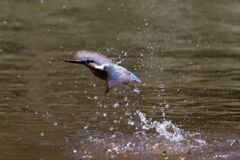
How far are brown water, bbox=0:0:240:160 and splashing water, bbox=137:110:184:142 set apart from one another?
1 centimetres

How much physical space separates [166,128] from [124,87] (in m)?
2.20

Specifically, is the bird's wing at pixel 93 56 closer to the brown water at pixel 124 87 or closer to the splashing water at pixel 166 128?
the brown water at pixel 124 87

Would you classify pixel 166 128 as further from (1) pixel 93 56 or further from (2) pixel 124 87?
(2) pixel 124 87

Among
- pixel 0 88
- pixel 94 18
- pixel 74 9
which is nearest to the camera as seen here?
Result: pixel 0 88

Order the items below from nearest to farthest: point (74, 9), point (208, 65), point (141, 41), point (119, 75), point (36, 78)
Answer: point (119, 75) → point (36, 78) → point (208, 65) → point (141, 41) → point (74, 9)

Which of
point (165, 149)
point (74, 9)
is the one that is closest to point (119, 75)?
point (165, 149)

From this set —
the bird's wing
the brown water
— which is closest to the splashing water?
the brown water

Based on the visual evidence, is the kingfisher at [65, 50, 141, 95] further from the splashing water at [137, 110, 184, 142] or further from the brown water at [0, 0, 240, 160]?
the splashing water at [137, 110, 184, 142]

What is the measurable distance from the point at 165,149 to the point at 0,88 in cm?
311

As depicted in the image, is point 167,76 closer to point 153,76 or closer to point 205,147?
point 153,76

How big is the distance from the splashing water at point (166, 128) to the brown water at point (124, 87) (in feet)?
0.04

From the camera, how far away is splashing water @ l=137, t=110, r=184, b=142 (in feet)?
19.5

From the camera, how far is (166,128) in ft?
20.2

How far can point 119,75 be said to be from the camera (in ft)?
16.4
